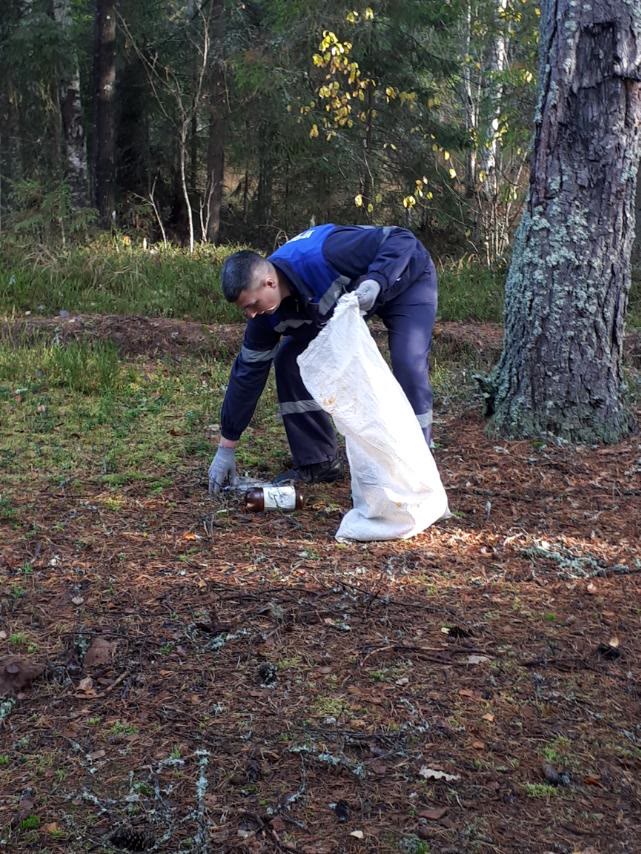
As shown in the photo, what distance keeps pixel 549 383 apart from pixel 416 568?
5.94 ft

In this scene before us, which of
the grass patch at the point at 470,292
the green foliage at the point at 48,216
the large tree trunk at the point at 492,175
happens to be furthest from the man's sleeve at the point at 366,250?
the green foliage at the point at 48,216

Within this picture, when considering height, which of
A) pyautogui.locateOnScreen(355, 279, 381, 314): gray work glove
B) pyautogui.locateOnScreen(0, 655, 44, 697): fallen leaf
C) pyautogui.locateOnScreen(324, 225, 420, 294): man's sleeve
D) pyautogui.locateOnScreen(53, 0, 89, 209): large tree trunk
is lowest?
pyautogui.locateOnScreen(0, 655, 44, 697): fallen leaf

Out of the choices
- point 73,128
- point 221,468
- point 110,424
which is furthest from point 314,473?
point 73,128

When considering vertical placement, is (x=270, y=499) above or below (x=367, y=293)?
below

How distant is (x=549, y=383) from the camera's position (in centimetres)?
507

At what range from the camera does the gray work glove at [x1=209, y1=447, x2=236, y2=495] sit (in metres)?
4.54

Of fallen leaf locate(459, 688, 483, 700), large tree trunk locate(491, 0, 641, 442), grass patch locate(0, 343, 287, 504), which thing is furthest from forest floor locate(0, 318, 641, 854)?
large tree trunk locate(491, 0, 641, 442)

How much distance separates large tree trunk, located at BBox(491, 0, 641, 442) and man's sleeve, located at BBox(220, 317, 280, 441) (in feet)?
5.16

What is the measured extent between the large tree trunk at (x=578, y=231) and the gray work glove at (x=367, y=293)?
146 centimetres

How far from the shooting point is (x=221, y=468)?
4543 millimetres

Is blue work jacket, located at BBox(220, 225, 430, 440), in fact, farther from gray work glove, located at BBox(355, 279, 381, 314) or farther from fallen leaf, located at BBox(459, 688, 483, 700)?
fallen leaf, located at BBox(459, 688, 483, 700)

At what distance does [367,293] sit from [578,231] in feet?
5.45

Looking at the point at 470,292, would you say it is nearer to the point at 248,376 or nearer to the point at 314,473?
the point at 314,473

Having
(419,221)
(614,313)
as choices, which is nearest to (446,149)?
(419,221)
